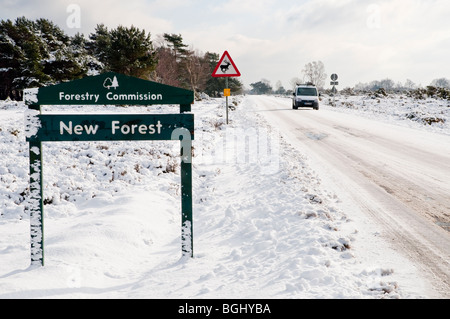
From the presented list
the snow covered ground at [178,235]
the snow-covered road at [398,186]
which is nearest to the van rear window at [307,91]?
the snow-covered road at [398,186]

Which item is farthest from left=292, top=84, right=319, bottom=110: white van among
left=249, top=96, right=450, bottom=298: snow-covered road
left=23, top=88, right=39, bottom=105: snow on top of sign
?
left=23, top=88, right=39, bottom=105: snow on top of sign

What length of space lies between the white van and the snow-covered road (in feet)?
46.1

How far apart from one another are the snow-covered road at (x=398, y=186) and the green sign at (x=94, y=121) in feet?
8.28

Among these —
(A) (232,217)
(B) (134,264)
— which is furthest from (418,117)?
(B) (134,264)

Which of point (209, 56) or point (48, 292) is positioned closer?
point (48, 292)

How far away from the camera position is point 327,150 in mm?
9125

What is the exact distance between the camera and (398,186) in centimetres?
579

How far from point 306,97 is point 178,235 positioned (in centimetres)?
2320

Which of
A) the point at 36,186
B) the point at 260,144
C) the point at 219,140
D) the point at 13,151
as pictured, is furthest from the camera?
the point at 219,140

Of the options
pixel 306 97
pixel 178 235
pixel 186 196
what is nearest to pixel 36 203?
pixel 186 196

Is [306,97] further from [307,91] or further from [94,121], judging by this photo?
[94,121]

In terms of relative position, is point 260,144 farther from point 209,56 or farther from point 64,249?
point 209,56

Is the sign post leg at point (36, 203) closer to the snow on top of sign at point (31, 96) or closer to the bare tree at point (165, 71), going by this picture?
the snow on top of sign at point (31, 96)

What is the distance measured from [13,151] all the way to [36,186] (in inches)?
210
